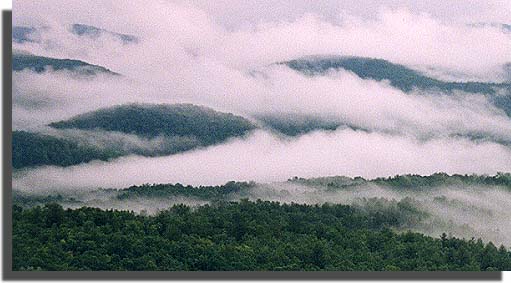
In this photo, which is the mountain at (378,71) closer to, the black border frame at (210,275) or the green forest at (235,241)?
the green forest at (235,241)

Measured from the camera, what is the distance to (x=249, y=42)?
8.69 meters

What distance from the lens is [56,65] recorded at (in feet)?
28.3

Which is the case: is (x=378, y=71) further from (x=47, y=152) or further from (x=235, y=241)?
(x=47, y=152)

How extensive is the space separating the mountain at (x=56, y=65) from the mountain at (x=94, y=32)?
9.3 inches

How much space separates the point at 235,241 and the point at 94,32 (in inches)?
79.9

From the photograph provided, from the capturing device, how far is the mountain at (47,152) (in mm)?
8375

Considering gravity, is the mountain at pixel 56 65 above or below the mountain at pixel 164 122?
above

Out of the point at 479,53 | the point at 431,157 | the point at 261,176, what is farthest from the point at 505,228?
the point at 261,176

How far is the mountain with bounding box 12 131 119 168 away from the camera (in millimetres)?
8375

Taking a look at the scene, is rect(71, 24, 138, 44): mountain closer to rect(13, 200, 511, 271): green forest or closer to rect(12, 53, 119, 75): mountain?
rect(12, 53, 119, 75): mountain

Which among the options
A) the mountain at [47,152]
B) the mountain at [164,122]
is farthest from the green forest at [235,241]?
the mountain at [164,122]

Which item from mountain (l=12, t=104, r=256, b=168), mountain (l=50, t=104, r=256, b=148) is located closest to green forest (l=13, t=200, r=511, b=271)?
mountain (l=12, t=104, r=256, b=168)

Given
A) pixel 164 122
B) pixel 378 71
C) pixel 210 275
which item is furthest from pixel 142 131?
pixel 378 71

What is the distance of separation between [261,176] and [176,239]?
2.78ft
